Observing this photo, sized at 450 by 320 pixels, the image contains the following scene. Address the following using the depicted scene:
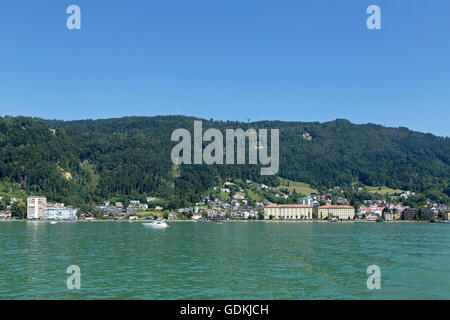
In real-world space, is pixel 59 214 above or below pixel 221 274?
below

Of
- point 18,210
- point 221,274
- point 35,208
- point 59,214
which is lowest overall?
point 59,214

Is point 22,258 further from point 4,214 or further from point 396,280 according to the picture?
point 4,214

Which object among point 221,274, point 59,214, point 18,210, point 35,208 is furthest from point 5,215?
point 221,274

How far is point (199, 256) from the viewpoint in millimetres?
48469

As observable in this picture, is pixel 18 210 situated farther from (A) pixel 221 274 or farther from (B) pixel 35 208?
(A) pixel 221 274

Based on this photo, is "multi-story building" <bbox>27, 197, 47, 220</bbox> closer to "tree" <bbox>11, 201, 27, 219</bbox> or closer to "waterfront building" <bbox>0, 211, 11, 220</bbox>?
"tree" <bbox>11, 201, 27, 219</bbox>

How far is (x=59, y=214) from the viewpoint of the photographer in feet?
643

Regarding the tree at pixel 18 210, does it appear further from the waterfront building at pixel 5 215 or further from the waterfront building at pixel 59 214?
the waterfront building at pixel 59 214

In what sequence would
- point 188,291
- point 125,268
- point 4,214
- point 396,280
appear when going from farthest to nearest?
Result: point 4,214, point 125,268, point 396,280, point 188,291

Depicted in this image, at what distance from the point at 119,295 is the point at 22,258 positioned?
2326cm

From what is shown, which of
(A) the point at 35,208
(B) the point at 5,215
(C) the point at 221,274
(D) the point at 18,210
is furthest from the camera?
(A) the point at 35,208

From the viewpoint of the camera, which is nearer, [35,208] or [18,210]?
[18,210]

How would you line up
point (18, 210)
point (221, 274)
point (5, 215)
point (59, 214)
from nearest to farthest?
point (221, 274) → point (5, 215) → point (18, 210) → point (59, 214)
